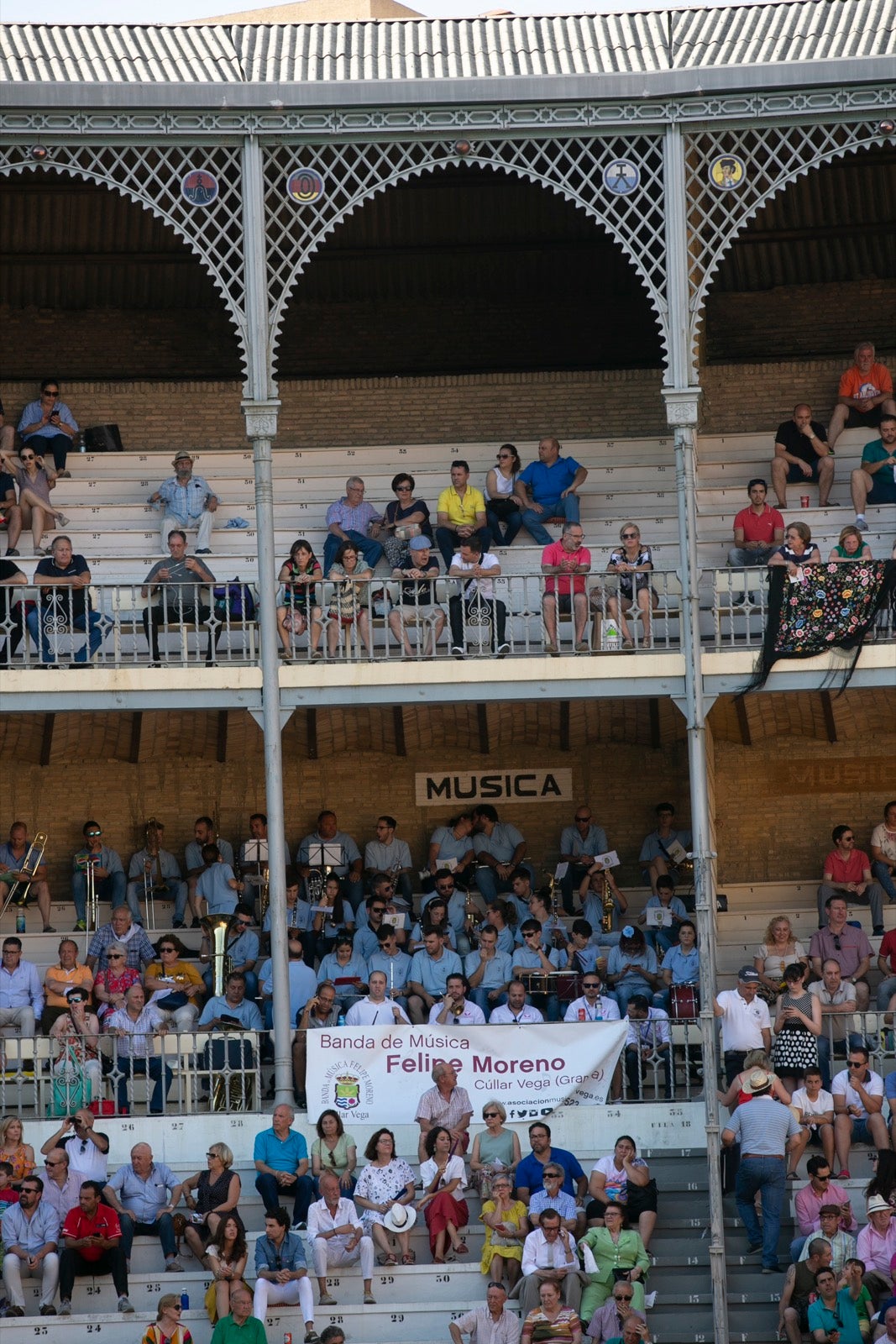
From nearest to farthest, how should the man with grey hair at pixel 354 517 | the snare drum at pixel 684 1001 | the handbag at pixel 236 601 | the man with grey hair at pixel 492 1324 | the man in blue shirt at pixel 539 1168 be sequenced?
the man with grey hair at pixel 492 1324 → the man in blue shirt at pixel 539 1168 → the snare drum at pixel 684 1001 → the handbag at pixel 236 601 → the man with grey hair at pixel 354 517

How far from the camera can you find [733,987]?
1962cm

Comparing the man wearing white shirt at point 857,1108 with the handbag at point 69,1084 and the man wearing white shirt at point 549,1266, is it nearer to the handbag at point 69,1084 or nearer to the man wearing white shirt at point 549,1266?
the man wearing white shirt at point 549,1266

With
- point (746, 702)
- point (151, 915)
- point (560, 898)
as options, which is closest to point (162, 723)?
point (151, 915)

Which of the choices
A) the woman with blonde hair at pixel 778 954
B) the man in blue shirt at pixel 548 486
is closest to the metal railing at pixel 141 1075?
the woman with blonde hair at pixel 778 954

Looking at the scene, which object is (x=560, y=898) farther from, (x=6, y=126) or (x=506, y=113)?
(x=6, y=126)

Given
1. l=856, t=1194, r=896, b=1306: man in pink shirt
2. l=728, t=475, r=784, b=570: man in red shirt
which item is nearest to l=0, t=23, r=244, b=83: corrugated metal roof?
l=728, t=475, r=784, b=570: man in red shirt

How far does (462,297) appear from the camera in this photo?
23.5 m

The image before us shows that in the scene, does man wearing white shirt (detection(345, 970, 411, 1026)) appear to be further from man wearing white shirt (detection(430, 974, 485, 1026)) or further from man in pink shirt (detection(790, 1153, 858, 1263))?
man in pink shirt (detection(790, 1153, 858, 1263))

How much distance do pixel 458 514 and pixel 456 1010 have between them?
192 inches

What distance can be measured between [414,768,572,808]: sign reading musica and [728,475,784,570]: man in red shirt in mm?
3271

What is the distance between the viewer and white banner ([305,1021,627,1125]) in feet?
55.4

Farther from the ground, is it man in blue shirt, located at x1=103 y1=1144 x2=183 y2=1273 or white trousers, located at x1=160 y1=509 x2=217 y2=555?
white trousers, located at x1=160 y1=509 x2=217 y2=555

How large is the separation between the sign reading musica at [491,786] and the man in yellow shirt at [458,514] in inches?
117

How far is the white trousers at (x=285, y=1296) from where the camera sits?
14.8 metres
